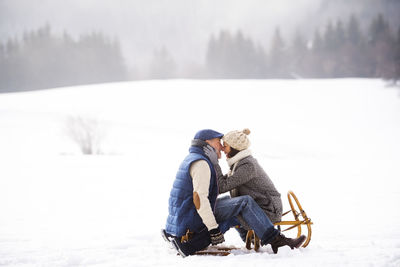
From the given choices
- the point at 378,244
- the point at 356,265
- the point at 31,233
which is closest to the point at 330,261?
the point at 356,265

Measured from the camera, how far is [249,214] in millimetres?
3133

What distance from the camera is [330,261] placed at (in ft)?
9.77

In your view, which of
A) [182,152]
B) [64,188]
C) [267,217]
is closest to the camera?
[267,217]

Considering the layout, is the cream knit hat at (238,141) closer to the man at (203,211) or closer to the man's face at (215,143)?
the man's face at (215,143)

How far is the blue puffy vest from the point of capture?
10.2 feet

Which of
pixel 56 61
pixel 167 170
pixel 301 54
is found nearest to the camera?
pixel 167 170

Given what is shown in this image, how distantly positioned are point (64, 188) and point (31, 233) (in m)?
3.70

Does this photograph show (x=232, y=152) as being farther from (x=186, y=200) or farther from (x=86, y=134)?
(x=86, y=134)

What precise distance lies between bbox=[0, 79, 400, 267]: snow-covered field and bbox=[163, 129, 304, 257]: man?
7.0 inches

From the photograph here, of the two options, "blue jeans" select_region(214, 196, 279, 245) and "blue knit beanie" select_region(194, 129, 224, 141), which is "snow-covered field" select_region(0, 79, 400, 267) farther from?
"blue knit beanie" select_region(194, 129, 224, 141)

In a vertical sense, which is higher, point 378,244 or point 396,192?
point 378,244

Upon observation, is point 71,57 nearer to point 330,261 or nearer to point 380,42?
point 380,42

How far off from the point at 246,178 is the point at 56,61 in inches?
3002

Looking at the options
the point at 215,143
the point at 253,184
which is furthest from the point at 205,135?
the point at 253,184
